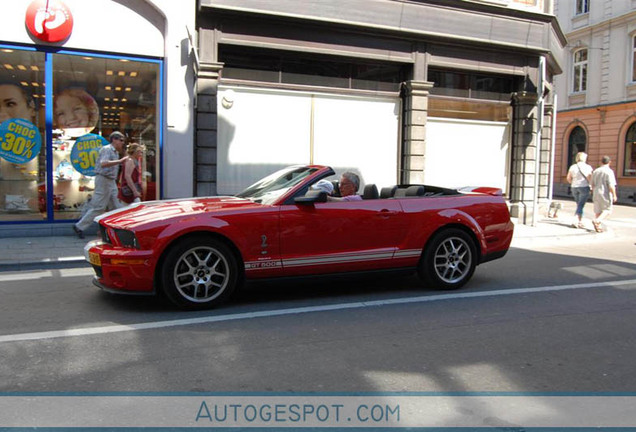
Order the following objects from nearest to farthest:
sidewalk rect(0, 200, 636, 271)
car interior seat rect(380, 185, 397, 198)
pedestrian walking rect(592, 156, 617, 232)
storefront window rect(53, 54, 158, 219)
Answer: car interior seat rect(380, 185, 397, 198)
sidewalk rect(0, 200, 636, 271)
storefront window rect(53, 54, 158, 219)
pedestrian walking rect(592, 156, 617, 232)

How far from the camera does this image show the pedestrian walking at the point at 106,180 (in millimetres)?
9391

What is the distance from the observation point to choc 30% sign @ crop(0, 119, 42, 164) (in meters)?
10.3

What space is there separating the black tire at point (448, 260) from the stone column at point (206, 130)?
643cm

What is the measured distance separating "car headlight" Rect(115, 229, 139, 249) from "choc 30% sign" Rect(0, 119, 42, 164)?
6.39 meters

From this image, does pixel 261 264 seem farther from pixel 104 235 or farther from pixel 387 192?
pixel 387 192

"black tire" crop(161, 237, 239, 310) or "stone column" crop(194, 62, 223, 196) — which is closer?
"black tire" crop(161, 237, 239, 310)

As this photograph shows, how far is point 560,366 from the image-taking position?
4035mm

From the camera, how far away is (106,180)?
956 centimetres

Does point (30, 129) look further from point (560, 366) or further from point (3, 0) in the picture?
point (560, 366)

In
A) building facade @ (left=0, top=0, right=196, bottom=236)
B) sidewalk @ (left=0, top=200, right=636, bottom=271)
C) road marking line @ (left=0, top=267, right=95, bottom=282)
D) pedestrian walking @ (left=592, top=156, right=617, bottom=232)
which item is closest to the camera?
road marking line @ (left=0, top=267, right=95, bottom=282)

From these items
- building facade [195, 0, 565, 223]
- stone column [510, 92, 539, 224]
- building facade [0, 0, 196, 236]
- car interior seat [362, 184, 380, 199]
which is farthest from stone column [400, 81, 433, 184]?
car interior seat [362, 184, 380, 199]

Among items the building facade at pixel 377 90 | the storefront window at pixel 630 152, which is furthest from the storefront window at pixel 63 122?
the storefront window at pixel 630 152

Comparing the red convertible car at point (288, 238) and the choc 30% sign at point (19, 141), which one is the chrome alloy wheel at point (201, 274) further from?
the choc 30% sign at point (19, 141)

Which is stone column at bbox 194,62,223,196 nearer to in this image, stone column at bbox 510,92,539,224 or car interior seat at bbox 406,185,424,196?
car interior seat at bbox 406,185,424,196
